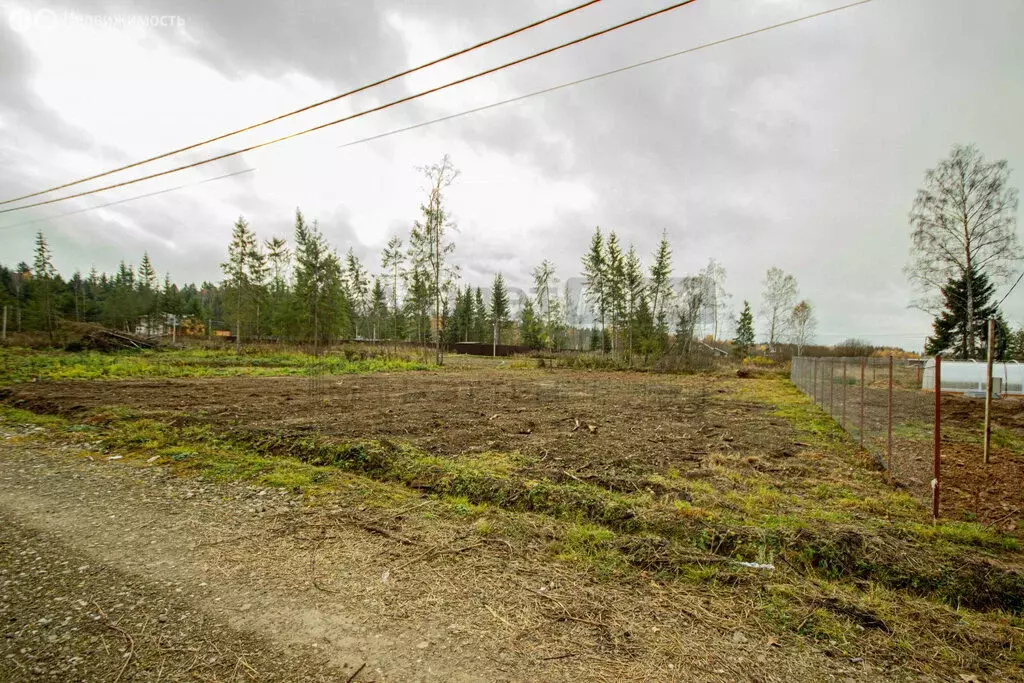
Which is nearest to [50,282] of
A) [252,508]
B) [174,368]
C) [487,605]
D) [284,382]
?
[174,368]

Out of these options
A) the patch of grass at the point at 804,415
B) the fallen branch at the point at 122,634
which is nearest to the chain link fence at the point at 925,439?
the patch of grass at the point at 804,415

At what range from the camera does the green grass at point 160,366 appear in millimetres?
14783

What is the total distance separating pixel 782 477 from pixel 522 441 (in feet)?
12.3

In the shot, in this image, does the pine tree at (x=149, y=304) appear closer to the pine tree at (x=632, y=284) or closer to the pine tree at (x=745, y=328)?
the pine tree at (x=632, y=284)

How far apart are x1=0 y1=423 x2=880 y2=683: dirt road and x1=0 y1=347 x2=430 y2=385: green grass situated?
555 inches

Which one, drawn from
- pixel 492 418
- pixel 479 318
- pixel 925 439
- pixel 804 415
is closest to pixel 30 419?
pixel 492 418

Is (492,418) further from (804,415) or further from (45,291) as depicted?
(45,291)

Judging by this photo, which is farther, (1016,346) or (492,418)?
(1016,346)

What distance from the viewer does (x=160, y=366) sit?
61.9 feet

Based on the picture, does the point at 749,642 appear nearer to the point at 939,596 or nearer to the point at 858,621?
the point at 858,621

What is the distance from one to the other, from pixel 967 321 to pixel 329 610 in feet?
119

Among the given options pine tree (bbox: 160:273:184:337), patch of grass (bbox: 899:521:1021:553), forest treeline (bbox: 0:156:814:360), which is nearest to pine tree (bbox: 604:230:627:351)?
forest treeline (bbox: 0:156:814:360)

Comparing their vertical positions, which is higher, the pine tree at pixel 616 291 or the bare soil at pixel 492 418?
the pine tree at pixel 616 291

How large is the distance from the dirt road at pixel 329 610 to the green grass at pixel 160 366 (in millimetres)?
14085
